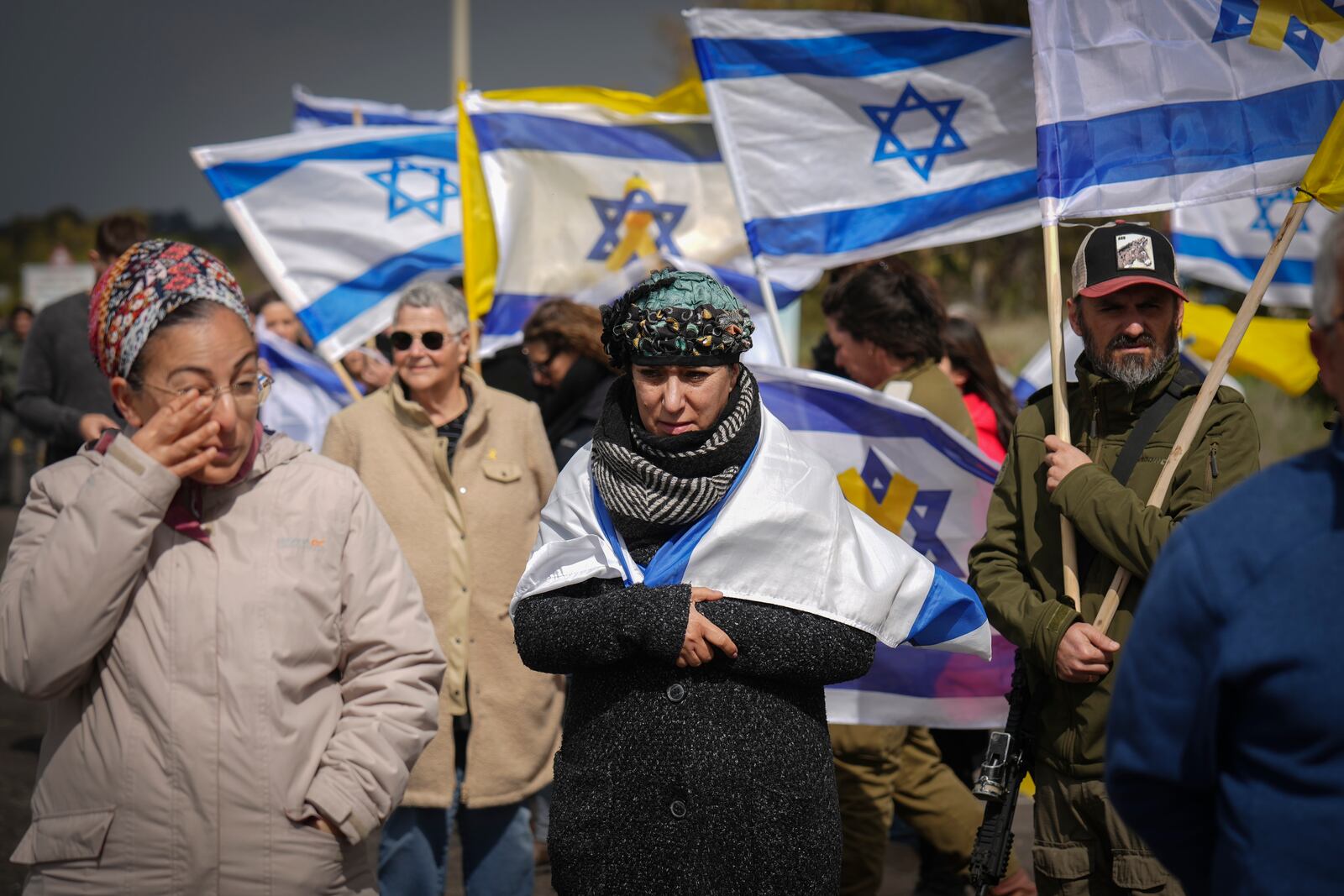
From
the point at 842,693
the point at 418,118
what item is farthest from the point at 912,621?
the point at 418,118

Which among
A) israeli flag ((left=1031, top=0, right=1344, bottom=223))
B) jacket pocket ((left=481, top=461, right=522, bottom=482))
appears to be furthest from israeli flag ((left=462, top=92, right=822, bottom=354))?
israeli flag ((left=1031, top=0, right=1344, bottom=223))

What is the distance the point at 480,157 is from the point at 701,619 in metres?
4.68

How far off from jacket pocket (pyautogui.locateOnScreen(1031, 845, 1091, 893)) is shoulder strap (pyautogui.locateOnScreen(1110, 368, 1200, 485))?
35.2 inches

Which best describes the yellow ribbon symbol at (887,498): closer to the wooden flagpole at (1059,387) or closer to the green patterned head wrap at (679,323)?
the wooden flagpole at (1059,387)

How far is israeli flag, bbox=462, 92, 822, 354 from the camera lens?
7074 mm

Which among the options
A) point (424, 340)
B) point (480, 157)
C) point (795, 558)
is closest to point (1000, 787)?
point (795, 558)

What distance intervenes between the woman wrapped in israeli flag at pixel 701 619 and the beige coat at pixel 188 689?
43cm

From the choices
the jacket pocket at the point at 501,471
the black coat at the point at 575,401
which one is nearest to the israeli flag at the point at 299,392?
the black coat at the point at 575,401

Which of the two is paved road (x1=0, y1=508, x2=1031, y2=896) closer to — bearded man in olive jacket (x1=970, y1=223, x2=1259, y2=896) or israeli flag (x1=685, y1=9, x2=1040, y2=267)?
bearded man in olive jacket (x1=970, y1=223, x2=1259, y2=896)

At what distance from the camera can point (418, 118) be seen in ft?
30.7

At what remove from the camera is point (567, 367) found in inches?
232

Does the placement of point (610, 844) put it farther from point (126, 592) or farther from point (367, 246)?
point (367, 246)

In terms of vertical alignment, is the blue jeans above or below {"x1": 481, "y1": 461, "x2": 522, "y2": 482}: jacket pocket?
below

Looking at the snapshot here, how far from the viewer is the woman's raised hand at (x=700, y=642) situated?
2863 mm
